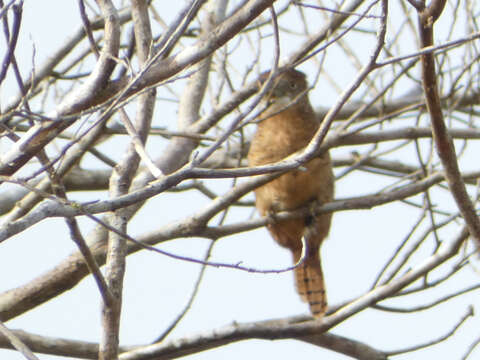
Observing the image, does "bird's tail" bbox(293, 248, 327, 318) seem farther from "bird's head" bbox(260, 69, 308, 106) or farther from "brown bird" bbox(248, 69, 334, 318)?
"bird's head" bbox(260, 69, 308, 106)

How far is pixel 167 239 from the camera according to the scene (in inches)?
131

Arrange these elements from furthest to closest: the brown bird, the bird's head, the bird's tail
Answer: the bird's head < the bird's tail < the brown bird

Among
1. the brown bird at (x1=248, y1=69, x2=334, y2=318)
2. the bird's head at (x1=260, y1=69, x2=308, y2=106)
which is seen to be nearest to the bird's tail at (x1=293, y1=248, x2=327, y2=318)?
the brown bird at (x1=248, y1=69, x2=334, y2=318)

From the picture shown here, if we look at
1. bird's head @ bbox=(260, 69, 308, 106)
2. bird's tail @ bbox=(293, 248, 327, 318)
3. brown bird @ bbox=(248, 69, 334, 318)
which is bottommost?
bird's tail @ bbox=(293, 248, 327, 318)

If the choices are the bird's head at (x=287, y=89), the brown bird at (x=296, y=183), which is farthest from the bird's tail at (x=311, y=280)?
the bird's head at (x=287, y=89)

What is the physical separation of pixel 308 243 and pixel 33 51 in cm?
325

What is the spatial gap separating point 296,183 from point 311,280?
77 centimetres

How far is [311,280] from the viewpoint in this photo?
528 centimetres

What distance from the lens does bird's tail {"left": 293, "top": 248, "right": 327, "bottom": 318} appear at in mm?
5031

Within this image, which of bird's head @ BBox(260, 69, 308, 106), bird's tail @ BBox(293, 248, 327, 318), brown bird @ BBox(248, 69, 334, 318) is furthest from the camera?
bird's head @ BBox(260, 69, 308, 106)

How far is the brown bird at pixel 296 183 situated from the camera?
16.0 ft

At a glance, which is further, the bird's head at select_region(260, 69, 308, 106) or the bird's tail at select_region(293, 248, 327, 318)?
the bird's head at select_region(260, 69, 308, 106)

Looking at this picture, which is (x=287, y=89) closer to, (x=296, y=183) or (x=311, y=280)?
(x=296, y=183)

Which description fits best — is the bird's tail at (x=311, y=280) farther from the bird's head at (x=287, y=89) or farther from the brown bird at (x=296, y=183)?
the bird's head at (x=287, y=89)
